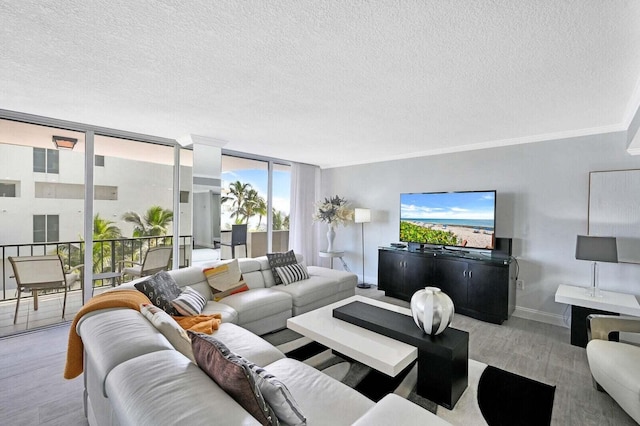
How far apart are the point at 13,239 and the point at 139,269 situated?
1.29m

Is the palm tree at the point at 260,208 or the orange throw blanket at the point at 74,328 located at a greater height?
the palm tree at the point at 260,208

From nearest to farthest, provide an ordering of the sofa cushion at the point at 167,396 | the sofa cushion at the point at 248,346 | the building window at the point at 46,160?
the sofa cushion at the point at 167,396, the sofa cushion at the point at 248,346, the building window at the point at 46,160

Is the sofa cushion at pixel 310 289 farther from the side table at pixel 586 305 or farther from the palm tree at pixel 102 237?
the side table at pixel 586 305

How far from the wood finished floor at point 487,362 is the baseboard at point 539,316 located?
0.32ft

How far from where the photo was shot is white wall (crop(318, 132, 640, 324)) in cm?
328

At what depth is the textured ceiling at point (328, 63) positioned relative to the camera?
1.45m

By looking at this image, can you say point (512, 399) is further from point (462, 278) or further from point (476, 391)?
point (462, 278)

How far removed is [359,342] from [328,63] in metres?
1.97

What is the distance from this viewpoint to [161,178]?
4176 mm

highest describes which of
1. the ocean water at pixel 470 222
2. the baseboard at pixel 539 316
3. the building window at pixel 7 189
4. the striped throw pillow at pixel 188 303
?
the building window at pixel 7 189

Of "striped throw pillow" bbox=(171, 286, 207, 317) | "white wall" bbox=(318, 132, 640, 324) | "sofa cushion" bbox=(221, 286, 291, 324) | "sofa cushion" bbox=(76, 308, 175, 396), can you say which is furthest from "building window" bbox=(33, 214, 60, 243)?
"white wall" bbox=(318, 132, 640, 324)

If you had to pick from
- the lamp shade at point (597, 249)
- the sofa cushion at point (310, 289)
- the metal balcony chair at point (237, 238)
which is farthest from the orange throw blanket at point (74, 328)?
the lamp shade at point (597, 249)

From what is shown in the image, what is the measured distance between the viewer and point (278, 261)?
3959 millimetres

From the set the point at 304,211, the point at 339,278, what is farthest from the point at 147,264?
the point at 304,211
